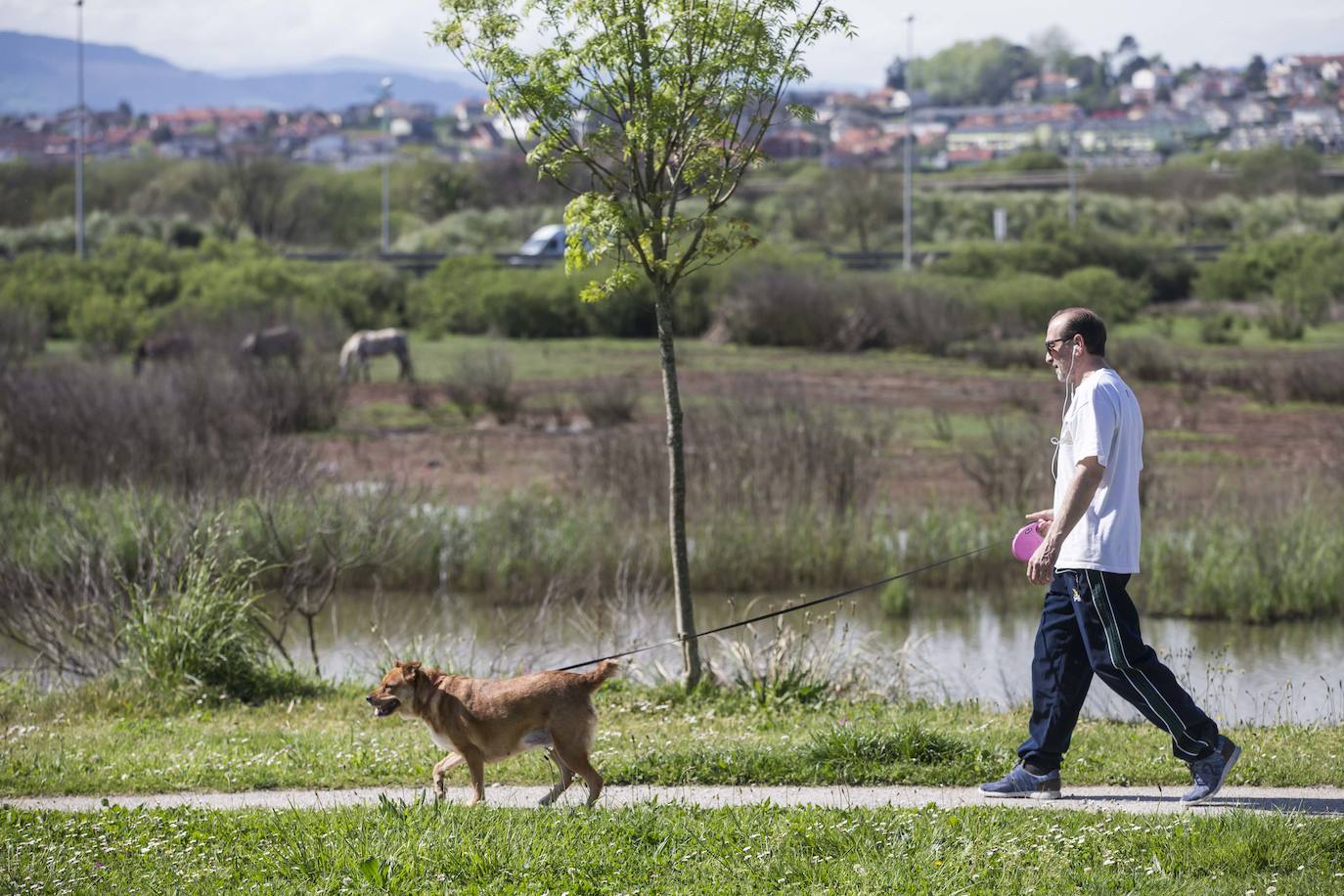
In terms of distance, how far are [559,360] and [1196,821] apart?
1167 inches

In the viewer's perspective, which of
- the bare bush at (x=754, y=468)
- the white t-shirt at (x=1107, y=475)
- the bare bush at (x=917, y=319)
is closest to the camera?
the white t-shirt at (x=1107, y=475)

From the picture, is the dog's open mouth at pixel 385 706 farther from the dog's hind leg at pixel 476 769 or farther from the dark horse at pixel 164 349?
the dark horse at pixel 164 349

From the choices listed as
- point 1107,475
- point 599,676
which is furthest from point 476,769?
point 1107,475

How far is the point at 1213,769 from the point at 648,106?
451cm

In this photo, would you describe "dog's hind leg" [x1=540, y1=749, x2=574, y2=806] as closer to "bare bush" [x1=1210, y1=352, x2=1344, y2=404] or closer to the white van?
"bare bush" [x1=1210, y1=352, x2=1344, y2=404]

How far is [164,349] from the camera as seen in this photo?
29.8 metres

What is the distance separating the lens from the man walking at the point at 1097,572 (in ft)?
21.2

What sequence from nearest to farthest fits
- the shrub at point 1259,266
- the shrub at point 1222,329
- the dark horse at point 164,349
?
1. the dark horse at point 164,349
2. the shrub at point 1222,329
3. the shrub at point 1259,266

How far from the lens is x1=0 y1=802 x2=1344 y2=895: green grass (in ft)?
18.8

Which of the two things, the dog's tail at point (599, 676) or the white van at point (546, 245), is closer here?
the dog's tail at point (599, 676)

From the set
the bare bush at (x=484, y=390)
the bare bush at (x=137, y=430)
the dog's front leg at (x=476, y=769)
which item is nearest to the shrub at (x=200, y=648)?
the dog's front leg at (x=476, y=769)

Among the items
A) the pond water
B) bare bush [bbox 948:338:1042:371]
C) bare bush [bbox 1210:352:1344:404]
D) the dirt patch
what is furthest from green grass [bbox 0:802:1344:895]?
bare bush [bbox 948:338:1042:371]

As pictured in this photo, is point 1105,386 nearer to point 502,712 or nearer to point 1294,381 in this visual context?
point 502,712

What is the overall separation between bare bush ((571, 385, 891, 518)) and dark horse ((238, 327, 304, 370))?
1201 centimetres
